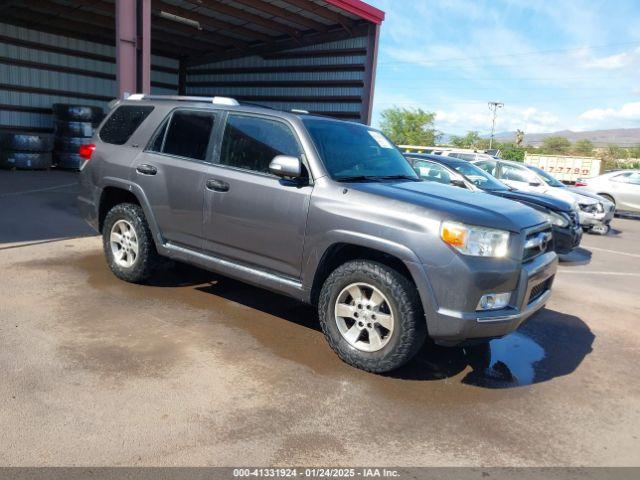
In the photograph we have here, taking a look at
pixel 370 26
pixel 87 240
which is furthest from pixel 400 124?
pixel 87 240

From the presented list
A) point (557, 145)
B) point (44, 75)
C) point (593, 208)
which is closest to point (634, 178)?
point (593, 208)

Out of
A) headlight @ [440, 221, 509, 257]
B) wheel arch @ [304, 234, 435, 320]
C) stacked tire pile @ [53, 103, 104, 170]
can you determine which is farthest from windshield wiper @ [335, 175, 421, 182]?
stacked tire pile @ [53, 103, 104, 170]

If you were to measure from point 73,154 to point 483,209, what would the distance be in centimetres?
1634

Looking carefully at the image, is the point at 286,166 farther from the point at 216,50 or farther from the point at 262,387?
the point at 216,50

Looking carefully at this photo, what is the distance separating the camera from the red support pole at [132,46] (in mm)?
10273

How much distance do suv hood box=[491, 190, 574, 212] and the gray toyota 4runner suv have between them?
423 cm

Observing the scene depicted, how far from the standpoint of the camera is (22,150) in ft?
52.5

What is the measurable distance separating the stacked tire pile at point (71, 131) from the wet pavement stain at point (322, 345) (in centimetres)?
1230

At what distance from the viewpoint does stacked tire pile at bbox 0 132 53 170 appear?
15.9 meters

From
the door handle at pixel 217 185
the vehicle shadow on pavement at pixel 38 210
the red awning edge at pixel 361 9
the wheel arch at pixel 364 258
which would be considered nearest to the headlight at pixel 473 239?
the wheel arch at pixel 364 258

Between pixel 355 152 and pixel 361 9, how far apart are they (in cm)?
1218

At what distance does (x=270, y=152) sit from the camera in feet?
14.7

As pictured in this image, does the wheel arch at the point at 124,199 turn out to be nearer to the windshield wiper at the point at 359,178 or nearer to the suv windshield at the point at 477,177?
the windshield wiper at the point at 359,178

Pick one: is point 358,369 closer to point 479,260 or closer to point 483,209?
point 479,260
